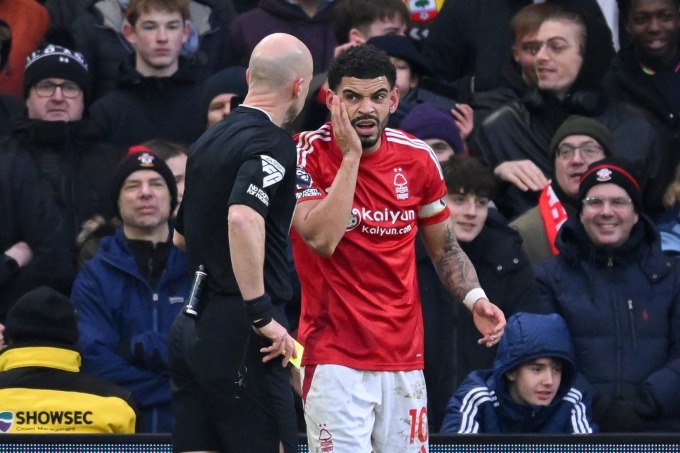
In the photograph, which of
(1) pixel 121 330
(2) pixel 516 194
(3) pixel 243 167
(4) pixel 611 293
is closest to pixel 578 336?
(4) pixel 611 293

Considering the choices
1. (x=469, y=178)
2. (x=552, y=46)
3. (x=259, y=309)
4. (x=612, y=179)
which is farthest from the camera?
(x=552, y=46)

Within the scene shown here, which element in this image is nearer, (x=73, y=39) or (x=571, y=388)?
(x=571, y=388)

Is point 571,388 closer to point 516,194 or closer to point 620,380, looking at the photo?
point 620,380

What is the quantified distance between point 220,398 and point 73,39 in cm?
447

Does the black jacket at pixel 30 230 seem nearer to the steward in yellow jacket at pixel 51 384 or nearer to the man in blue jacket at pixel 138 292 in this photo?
the man in blue jacket at pixel 138 292

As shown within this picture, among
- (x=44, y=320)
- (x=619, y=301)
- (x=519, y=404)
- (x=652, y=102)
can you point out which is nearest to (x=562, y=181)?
(x=619, y=301)

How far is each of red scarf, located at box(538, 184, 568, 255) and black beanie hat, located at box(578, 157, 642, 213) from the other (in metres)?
0.30

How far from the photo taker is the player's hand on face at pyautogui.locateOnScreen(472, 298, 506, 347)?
21.4ft

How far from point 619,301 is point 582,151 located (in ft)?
3.95

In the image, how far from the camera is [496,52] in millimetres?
10430

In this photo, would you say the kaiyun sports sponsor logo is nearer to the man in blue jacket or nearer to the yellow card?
the yellow card

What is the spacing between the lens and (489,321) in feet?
21.6

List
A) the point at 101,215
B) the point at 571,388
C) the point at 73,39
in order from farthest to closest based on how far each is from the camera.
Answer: the point at 73,39 → the point at 101,215 → the point at 571,388

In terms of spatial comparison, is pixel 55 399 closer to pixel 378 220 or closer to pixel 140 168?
pixel 140 168
